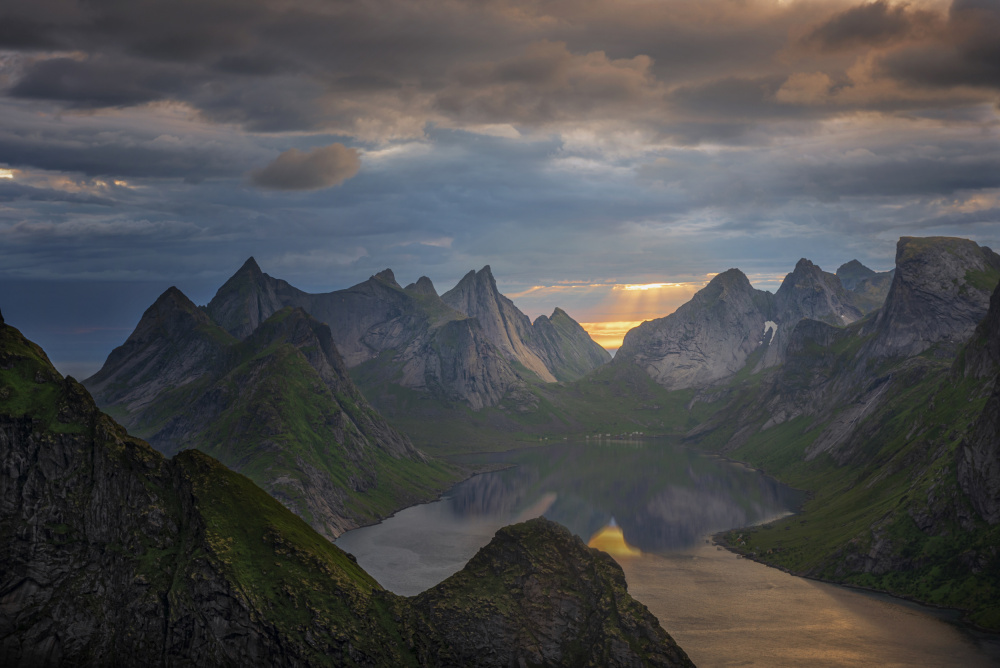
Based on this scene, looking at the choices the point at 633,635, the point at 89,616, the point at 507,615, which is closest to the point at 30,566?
the point at 89,616

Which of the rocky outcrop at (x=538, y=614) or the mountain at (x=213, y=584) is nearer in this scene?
the mountain at (x=213, y=584)

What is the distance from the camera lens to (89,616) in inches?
5709

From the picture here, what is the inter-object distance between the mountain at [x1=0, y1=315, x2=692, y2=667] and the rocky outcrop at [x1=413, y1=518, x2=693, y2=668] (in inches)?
11.1

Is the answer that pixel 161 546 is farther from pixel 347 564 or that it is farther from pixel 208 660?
pixel 347 564

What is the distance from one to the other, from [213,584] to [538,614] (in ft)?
198

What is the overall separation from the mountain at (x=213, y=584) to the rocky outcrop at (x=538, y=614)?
0.92 ft

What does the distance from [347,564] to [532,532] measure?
4042cm

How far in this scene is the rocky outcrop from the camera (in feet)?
483

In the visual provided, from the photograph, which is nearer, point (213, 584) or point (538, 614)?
point (213, 584)

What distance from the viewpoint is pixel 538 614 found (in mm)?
152750

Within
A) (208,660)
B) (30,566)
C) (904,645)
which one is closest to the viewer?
(208,660)

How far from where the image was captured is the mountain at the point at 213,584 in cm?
14188

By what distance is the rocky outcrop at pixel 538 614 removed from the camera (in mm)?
147125

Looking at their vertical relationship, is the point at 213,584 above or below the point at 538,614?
above
